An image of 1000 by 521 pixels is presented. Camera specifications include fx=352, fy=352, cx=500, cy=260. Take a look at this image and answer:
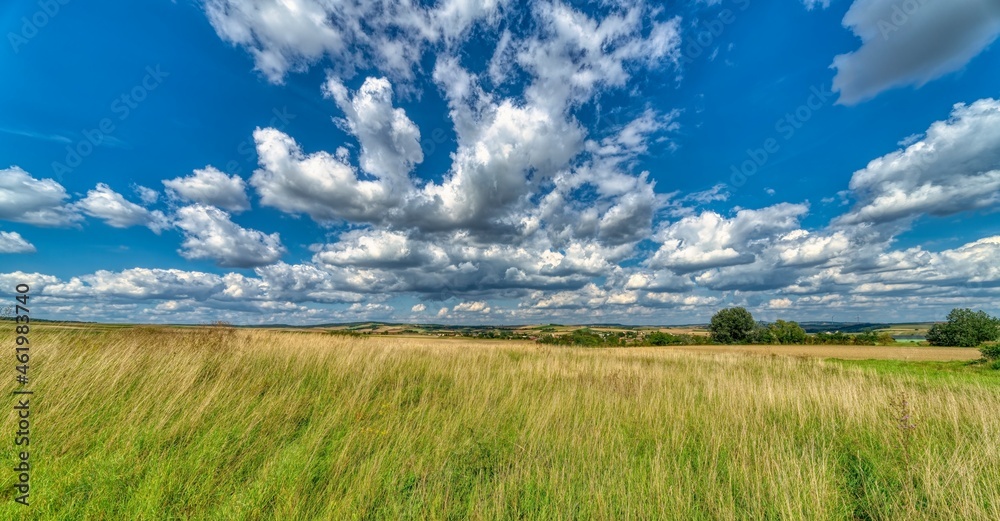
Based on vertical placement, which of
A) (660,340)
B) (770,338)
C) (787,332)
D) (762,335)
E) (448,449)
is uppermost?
(448,449)

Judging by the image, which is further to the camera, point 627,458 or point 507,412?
point 507,412

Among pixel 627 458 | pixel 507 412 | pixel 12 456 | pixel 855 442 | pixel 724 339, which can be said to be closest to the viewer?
pixel 12 456

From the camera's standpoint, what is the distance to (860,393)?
8.72 m

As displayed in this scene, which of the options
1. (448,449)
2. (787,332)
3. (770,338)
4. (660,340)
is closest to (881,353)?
(660,340)

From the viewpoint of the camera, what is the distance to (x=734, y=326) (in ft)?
258

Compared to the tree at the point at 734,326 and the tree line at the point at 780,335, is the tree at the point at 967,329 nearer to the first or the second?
the tree line at the point at 780,335

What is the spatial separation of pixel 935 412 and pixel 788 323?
91839mm

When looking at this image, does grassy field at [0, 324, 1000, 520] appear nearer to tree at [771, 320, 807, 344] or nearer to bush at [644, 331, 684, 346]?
bush at [644, 331, 684, 346]

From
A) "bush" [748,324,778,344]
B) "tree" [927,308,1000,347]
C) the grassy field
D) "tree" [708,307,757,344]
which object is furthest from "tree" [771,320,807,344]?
the grassy field

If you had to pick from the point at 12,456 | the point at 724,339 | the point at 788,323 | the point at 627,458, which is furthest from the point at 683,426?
the point at 788,323

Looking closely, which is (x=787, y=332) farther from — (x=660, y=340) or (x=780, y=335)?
(x=660, y=340)

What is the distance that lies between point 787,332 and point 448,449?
96.2m

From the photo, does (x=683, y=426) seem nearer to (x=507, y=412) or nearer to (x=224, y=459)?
(x=507, y=412)

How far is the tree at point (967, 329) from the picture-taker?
59688 millimetres
